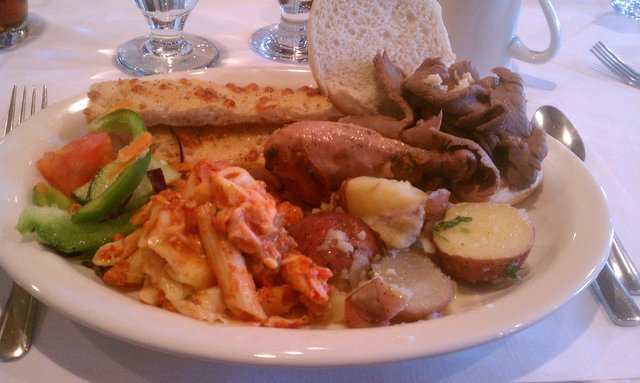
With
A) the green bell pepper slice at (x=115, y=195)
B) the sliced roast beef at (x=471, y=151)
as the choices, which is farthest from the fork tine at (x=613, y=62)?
the green bell pepper slice at (x=115, y=195)

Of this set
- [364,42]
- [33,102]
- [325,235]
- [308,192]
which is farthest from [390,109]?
[33,102]

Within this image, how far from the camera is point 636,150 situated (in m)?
2.72

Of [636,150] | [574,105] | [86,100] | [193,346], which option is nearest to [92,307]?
[193,346]

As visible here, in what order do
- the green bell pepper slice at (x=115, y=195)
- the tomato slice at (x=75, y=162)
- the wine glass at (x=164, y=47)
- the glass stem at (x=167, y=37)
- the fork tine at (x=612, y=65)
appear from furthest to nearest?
1. the fork tine at (x=612, y=65)
2. the glass stem at (x=167, y=37)
3. the wine glass at (x=164, y=47)
4. the tomato slice at (x=75, y=162)
5. the green bell pepper slice at (x=115, y=195)

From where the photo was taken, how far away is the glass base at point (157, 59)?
9.88ft

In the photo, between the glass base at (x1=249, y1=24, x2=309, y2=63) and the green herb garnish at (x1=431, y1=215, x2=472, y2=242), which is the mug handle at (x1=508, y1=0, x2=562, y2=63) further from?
the green herb garnish at (x1=431, y1=215, x2=472, y2=242)

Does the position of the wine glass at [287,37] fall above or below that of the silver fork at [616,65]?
above

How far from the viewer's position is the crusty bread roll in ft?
6.90

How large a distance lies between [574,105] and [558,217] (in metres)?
1.46

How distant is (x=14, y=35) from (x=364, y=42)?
6.74 feet

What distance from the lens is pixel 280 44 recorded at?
3461 millimetres

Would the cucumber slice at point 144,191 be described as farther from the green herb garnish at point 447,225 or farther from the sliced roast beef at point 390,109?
the green herb garnish at point 447,225

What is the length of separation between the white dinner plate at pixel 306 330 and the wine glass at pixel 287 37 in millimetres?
1743

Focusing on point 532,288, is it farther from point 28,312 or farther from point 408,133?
Answer: point 28,312
